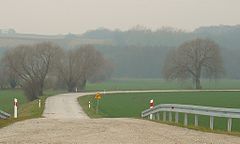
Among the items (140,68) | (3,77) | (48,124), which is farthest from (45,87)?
(140,68)

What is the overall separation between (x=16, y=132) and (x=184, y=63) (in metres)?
85.9

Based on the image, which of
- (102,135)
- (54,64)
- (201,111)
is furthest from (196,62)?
(102,135)

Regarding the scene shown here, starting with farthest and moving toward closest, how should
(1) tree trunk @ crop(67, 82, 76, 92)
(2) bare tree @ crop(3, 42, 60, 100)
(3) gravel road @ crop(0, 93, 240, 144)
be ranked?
1. (1) tree trunk @ crop(67, 82, 76, 92)
2. (2) bare tree @ crop(3, 42, 60, 100)
3. (3) gravel road @ crop(0, 93, 240, 144)

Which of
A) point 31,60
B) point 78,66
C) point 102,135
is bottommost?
point 78,66

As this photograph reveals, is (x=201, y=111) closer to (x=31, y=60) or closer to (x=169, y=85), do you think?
(x=31, y=60)

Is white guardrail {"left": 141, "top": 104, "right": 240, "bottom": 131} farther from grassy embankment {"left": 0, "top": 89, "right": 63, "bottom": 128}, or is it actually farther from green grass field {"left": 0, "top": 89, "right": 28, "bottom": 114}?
green grass field {"left": 0, "top": 89, "right": 28, "bottom": 114}

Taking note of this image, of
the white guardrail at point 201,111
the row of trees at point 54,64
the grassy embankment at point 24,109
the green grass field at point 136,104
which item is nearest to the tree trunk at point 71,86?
the row of trees at point 54,64

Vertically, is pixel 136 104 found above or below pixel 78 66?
below

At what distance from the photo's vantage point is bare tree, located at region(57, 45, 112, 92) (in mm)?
93375

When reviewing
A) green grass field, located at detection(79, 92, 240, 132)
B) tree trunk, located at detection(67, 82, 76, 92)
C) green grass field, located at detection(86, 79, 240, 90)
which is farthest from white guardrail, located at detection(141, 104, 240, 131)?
green grass field, located at detection(86, 79, 240, 90)

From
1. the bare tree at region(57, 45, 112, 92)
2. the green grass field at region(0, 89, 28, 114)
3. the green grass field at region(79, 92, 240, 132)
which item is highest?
the bare tree at region(57, 45, 112, 92)

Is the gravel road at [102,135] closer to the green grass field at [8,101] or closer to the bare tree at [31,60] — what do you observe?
the green grass field at [8,101]

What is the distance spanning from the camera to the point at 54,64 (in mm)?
91562

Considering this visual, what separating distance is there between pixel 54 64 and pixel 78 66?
566 centimetres
